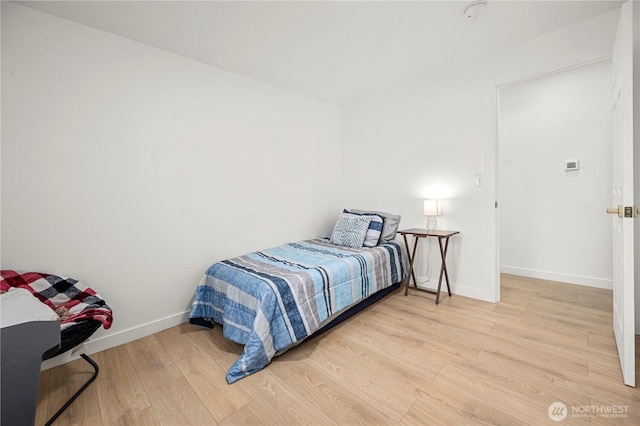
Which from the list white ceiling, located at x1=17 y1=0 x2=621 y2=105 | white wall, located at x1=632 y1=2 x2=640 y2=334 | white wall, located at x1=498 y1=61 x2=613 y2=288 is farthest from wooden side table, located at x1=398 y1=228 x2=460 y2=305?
white ceiling, located at x1=17 y1=0 x2=621 y2=105

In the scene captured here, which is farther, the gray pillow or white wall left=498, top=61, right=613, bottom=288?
the gray pillow

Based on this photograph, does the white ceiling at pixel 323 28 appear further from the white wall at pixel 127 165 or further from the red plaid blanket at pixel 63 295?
the red plaid blanket at pixel 63 295

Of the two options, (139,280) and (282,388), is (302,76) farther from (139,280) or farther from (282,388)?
(282,388)

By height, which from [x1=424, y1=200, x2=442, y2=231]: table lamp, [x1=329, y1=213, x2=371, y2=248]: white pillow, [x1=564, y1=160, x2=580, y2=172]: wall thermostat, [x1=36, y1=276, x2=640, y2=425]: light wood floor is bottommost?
[x1=36, y1=276, x2=640, y2=425]: light wood floor

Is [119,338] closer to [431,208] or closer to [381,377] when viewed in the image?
[381,377]

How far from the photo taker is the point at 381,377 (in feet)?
5.75

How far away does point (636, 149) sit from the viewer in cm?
203

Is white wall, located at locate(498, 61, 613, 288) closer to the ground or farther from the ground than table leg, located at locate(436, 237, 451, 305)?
farther from the ground

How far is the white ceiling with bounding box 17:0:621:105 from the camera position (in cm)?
196

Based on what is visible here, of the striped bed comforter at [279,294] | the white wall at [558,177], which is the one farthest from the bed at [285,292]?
the white wall at [558,177]

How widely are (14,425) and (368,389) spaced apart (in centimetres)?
153

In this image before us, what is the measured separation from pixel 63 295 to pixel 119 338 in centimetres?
59

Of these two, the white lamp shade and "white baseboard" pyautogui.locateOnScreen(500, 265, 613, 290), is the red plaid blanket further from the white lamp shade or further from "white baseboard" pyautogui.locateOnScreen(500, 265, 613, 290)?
"white baseboard" pyautogui.locateOnScreen(500, 265, 613, 290)

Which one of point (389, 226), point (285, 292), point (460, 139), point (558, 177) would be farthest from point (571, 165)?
point (285, 292)
